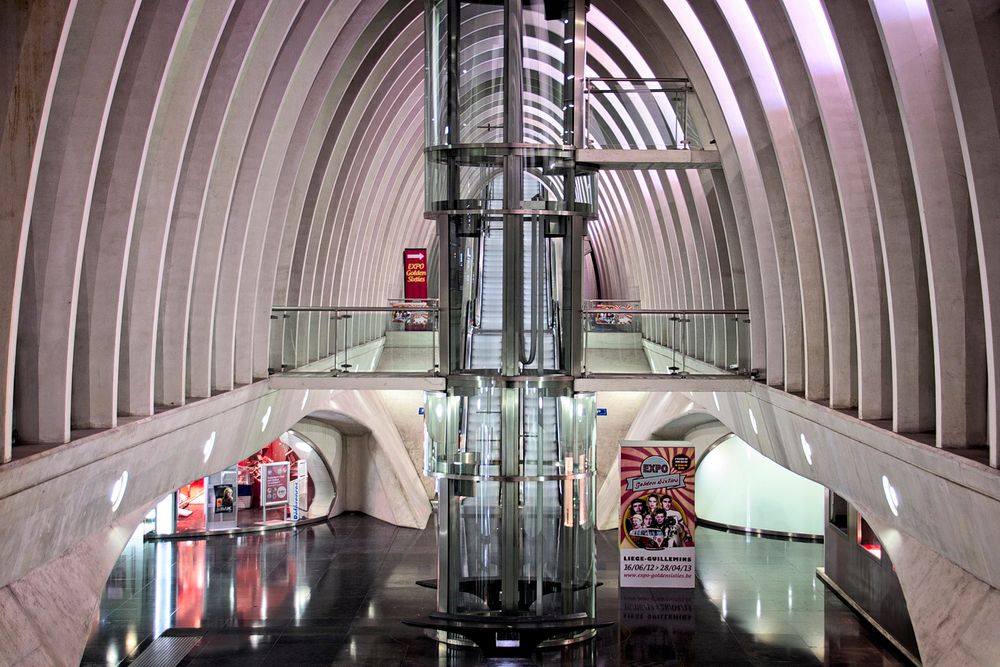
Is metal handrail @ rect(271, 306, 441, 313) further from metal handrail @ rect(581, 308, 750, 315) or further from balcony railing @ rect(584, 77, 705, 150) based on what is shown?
balcony railing @ rect(584, 77, 705, 150)

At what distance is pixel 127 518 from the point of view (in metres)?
12.1

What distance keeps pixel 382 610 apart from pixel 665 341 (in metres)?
7.17

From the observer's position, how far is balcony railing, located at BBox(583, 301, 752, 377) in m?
17.8

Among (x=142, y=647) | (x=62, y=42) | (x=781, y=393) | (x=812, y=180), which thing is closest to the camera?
(x=62, y=42)

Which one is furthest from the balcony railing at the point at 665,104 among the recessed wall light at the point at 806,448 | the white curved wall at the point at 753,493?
the white curved wall at the point at 753,493

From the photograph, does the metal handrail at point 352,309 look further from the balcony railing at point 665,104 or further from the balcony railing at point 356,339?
the balcony railing at point 665,104

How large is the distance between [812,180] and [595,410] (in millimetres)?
6970

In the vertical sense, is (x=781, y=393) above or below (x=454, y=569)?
above

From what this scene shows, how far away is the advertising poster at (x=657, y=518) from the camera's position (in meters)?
20.7

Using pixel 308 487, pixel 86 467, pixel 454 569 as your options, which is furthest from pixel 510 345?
pixel 308 487

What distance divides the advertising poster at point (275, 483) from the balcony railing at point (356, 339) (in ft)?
31.1

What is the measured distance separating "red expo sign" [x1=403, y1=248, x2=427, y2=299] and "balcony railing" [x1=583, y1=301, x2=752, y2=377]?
10802 mm

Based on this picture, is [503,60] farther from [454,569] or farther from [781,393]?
[454,569]

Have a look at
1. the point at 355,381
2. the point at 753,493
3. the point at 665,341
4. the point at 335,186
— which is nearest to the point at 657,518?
the point at 665,341
